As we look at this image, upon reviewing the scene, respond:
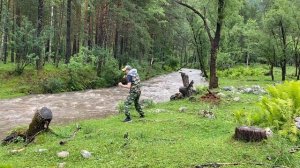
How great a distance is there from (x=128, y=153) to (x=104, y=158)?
669 mm

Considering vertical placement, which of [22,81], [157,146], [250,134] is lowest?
[157,146]

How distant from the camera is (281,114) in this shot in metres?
11.2

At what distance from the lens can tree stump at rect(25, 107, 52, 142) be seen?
40.4 ft

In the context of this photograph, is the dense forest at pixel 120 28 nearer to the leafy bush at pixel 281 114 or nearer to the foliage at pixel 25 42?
the foliage at pixel 25 42

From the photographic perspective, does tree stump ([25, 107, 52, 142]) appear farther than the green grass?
No

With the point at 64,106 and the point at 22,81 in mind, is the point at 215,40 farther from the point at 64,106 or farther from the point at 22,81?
the point at 22,81

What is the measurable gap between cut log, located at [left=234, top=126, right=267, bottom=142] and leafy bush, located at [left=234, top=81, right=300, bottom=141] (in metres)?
0.55

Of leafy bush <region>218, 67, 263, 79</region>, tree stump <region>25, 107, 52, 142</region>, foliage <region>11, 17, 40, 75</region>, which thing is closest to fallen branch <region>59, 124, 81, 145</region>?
tree stump <region>25, 107, 52, 142</region>

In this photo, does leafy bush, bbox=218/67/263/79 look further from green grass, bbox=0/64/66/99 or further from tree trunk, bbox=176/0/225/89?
green grass, bbox=0/64/66/99

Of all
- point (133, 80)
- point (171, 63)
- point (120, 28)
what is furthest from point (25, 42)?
point (171, 63)

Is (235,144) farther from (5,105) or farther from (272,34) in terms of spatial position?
(272,34)

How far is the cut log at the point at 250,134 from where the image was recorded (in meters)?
10.1

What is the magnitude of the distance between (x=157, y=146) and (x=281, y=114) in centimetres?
374

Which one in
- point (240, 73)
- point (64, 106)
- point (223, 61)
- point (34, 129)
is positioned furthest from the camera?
point (223, 61)
